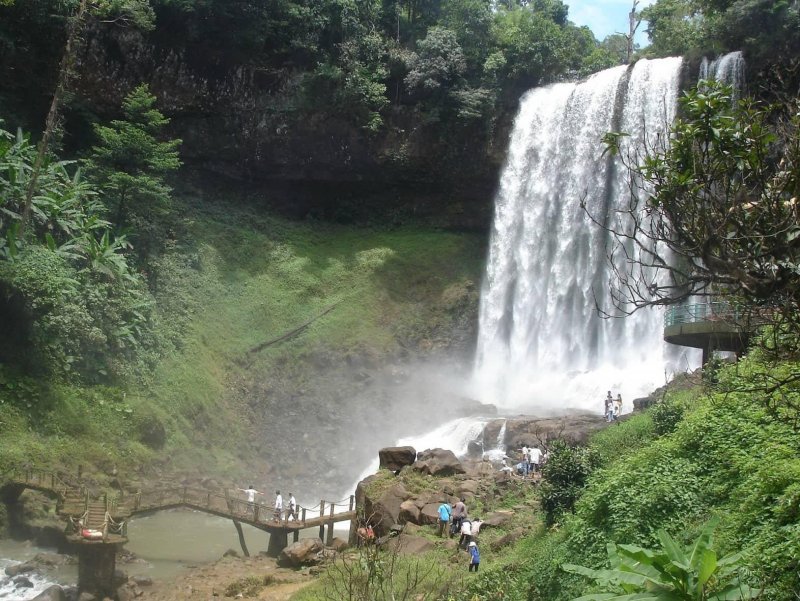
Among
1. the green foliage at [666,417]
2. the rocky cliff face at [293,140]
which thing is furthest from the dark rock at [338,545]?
the rocky cliff face at [293,140]

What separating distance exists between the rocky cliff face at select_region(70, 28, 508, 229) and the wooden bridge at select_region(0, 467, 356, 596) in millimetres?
17175

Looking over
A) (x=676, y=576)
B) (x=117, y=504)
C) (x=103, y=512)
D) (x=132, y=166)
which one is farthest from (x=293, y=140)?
(x=676, y=576)

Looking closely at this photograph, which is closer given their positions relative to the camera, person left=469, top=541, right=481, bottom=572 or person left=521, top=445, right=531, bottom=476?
person left=469, top=541, right=481, bottom=572

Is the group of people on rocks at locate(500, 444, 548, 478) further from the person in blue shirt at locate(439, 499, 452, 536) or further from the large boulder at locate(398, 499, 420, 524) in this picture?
the person in blue shirt at locate(439, 499, 452, 536)

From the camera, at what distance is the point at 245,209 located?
33.2 m

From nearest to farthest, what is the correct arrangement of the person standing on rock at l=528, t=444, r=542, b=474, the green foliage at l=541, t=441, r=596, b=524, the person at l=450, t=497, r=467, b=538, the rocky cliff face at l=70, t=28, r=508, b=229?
the green foliage at l=541, t=441, r=596, b=524 → the person at l=450, t=497, r=467, b=538 → the person standing on rock at l=528, t=444, r=542, b=474 → the rocky cliff face at l=70, t=28, r=508, b=229

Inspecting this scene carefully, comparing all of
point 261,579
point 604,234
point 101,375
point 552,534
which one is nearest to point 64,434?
point 101,375

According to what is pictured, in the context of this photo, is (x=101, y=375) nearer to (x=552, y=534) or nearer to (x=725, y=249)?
(x=552, y=534)

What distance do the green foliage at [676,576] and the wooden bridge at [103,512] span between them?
11054mm

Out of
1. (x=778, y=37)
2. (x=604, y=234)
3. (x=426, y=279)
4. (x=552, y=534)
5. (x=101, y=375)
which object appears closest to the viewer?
(x=552, y=534)

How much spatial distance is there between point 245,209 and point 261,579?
69.0 feet

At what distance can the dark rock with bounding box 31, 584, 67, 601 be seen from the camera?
529 inches

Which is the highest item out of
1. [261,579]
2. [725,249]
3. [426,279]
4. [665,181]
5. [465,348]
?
[665,181]

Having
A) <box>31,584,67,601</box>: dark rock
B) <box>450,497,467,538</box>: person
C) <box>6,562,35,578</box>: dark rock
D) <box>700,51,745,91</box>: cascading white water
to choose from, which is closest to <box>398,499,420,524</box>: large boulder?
<box>450,497,467,538</box>: person
